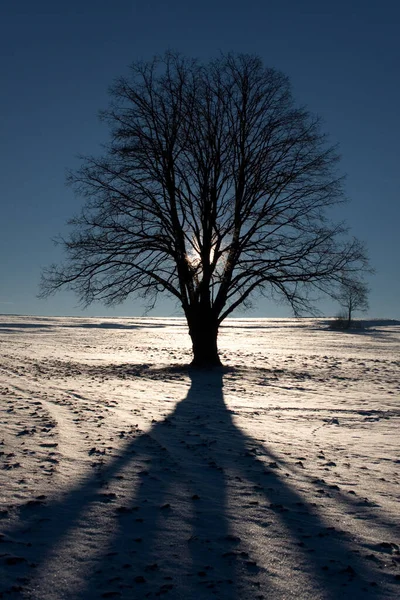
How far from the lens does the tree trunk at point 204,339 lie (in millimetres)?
19266

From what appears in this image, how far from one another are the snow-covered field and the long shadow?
1 cm

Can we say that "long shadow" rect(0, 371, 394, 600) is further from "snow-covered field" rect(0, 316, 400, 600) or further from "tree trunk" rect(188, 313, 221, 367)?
"tree trunk" rect(188, 313, 221, 367)

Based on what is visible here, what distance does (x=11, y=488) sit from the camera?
5141mm

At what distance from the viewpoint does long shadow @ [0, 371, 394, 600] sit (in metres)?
3.40

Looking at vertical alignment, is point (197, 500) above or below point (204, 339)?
below

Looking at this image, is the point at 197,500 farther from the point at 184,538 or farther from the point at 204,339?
the point at 204,339

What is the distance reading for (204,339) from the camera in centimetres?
1945

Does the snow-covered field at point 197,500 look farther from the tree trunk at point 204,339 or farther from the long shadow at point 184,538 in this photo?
the tree trunk at point 204,339

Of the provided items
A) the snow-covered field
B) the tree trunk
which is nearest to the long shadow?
the snow-covered field

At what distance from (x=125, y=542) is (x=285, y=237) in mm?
15327

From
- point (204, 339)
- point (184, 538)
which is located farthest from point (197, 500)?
point (204, 339)

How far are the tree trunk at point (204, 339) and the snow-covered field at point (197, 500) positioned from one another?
8.24 m

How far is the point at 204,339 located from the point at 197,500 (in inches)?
568

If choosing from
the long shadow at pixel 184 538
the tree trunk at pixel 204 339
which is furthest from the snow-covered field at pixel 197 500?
the tree trunk at pixel 204 339
